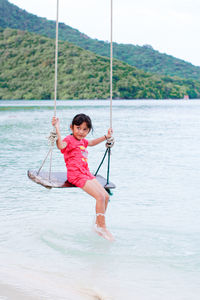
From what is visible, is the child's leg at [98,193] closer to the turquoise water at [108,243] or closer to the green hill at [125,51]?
the turquoise water at [108,243]

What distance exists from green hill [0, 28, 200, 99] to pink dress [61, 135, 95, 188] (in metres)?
70.2

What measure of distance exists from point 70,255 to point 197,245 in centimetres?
112

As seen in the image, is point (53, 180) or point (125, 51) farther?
→ point (125, 51)

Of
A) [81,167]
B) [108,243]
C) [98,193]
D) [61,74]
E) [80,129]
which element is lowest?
[108,243]

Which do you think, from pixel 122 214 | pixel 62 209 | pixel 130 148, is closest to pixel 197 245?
pixel 122 214

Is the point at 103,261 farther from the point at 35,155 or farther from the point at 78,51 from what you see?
the point at 78,51

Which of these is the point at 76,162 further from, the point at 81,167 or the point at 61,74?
the point at 61,74

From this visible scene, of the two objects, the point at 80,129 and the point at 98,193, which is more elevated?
the point at 80,129

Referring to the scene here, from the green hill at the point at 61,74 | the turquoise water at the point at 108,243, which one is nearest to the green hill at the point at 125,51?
the green hill at the point at 61,74

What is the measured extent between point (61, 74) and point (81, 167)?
75.4 meters

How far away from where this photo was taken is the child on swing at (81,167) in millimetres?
4012

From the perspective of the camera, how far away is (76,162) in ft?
13.4

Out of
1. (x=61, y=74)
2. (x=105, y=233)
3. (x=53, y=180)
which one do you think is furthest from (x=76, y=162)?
(x=61, y=74)

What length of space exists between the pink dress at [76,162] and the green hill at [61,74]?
2764 inches
